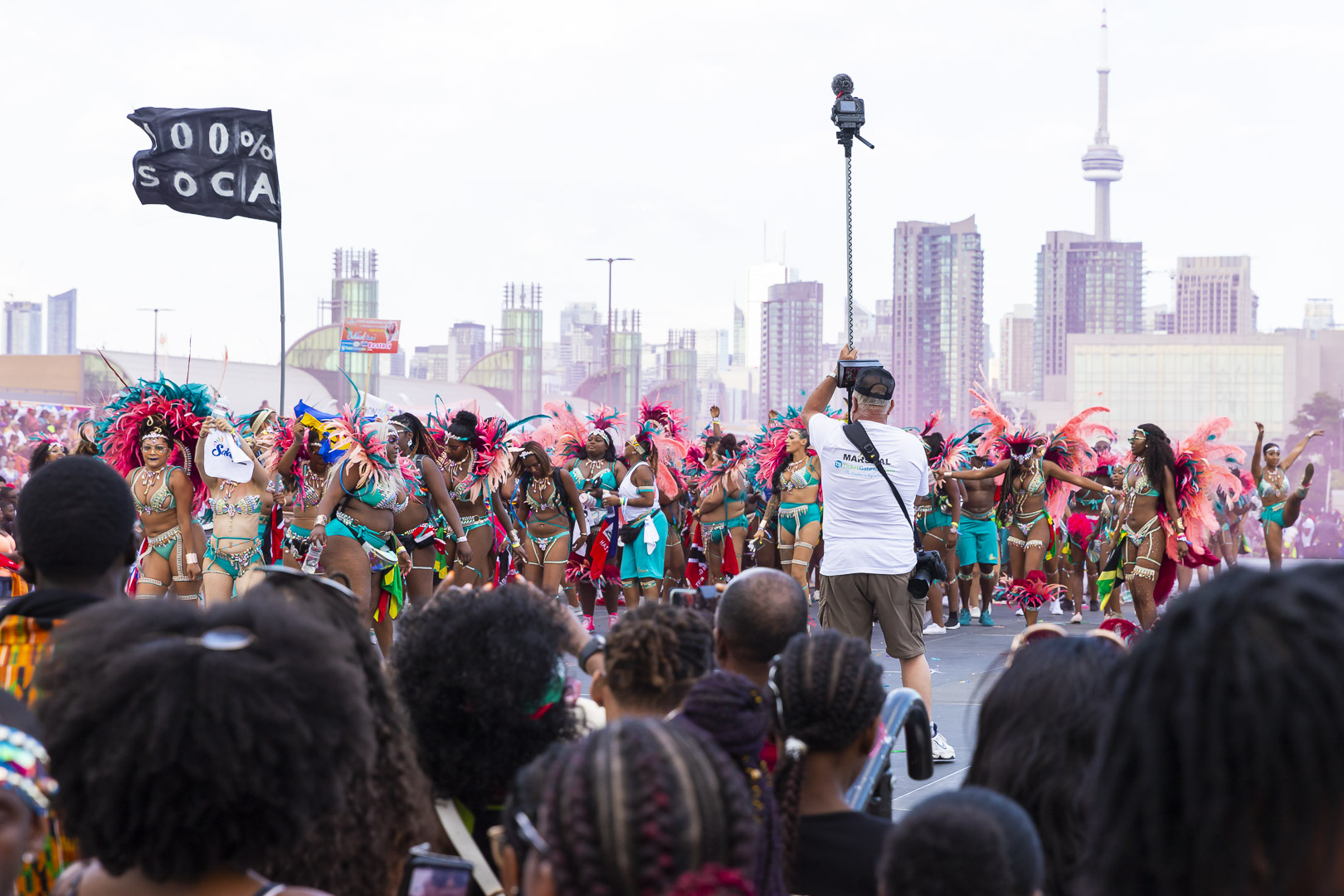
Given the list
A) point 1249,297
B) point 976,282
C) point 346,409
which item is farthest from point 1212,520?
point 1249,297

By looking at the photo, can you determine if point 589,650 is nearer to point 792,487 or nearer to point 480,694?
point 480,694

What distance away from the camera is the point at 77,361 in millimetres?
70125

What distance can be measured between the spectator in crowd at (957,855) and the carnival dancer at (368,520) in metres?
6.97

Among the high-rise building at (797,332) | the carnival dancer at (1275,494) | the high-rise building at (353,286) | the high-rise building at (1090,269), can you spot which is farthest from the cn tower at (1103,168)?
→ the carnival dancer at (1275,494)

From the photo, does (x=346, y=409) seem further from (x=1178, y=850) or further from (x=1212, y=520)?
(x=1178, y=850)

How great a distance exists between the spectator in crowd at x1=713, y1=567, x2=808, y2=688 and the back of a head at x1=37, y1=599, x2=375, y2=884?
1879 mm

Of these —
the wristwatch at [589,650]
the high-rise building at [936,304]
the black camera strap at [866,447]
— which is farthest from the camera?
the high-rise building at [936,304]

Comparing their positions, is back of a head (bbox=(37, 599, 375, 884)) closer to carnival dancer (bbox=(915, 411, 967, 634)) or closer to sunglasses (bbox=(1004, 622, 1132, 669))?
sunglasses (bbox=(1004, 622, 1132, 669))

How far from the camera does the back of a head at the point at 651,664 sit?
9.80 feet

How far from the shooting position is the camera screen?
6.85 ft

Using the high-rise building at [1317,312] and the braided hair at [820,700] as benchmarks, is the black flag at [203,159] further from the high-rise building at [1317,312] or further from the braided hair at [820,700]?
the high-rise building at [1317,312]

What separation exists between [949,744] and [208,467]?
210 inches

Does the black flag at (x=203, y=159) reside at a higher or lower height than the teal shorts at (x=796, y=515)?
higher

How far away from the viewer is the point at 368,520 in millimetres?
8859
